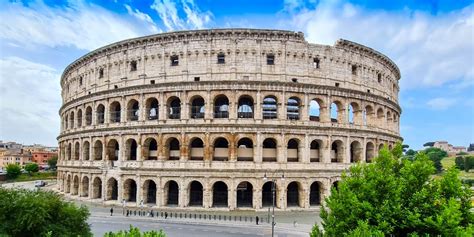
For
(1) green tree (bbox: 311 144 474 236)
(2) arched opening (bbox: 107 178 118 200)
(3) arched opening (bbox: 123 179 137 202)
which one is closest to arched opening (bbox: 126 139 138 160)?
A: (3) arched opening (bbox: 123 179 137 202)

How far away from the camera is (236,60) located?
3369 cm

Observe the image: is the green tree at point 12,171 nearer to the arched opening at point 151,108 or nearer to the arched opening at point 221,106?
the arched opening at point 151,108

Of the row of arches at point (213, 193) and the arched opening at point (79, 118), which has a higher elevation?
the arched opening at point (79, 118)

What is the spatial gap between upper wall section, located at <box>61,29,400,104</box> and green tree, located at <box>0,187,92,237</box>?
19776 mm

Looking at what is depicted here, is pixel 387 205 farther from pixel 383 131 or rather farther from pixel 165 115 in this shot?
pixel 383 131

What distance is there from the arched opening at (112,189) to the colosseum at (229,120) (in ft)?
0.38

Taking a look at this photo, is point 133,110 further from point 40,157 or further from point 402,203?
point 40,157

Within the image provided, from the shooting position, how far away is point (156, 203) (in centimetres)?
3356

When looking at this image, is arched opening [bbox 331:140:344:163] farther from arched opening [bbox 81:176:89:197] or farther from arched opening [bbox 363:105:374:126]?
arched opening [bbox 81:176:89:197]

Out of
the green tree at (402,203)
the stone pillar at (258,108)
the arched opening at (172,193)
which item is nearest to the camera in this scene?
the green tree at (402,203)

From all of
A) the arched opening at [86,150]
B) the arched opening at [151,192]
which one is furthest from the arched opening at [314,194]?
the arched opening at [86,150]

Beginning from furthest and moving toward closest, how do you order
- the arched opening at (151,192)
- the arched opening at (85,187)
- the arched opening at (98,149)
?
1. the arched opening at (85,187)
2. the arched opening at (98,149)
3. the arched opening at (151,192)

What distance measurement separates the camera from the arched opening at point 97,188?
37.7 meters

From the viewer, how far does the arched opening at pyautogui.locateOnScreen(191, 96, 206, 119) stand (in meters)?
35.5
